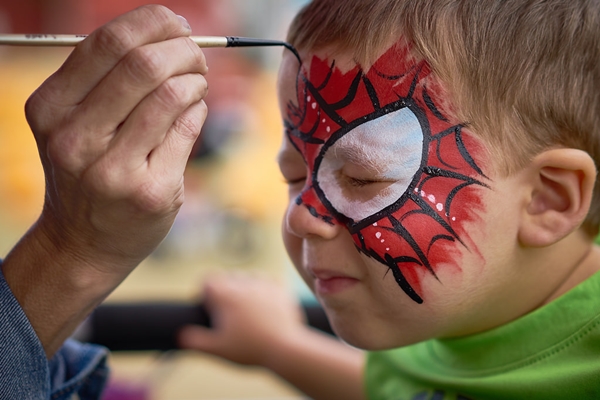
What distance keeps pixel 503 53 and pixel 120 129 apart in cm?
45

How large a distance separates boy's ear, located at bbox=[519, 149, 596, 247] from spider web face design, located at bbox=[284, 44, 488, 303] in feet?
0.26

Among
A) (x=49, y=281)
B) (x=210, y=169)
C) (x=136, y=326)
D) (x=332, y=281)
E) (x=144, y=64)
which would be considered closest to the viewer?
(x=144, y=64)

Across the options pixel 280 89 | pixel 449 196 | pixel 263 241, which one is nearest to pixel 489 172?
pixel 449 196

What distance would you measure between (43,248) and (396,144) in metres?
0.42

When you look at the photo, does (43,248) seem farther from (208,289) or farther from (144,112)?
(208,289)

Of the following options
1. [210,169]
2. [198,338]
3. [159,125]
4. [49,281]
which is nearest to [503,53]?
[159,125]

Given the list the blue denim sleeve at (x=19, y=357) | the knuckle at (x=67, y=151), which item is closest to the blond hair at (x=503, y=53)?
the knuckle at (x=67, y=151)

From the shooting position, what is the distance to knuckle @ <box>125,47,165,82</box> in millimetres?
556

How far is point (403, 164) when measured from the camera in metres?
0.69

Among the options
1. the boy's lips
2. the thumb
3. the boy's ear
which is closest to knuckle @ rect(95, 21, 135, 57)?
the boy's lips

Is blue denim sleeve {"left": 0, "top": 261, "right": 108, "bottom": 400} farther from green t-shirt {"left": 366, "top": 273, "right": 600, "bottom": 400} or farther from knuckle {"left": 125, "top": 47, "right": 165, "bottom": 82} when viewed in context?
green t-shirt {"left": 366, "top": 273, "right": 600, "bottom": 400}

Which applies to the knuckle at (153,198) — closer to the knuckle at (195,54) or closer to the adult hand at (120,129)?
the adult hand at (120,129)

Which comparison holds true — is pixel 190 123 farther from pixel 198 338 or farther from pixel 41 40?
pixel 198 338

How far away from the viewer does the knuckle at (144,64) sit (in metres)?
0.56
